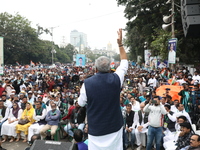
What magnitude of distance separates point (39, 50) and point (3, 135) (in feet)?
147

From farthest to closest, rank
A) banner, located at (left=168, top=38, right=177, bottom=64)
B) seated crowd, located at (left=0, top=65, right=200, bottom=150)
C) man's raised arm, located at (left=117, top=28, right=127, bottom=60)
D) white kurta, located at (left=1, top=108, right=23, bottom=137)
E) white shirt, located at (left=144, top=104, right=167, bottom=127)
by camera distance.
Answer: banner, located at (left=168, top=38, right=177, bottom=64) → white kurta, located at (left=1, top=108, right=23, bottom=137) → seated crowd, located at (left=0, top=65, right=200, bottom=150) → white shirt, located at (left=144, top=104, right=167, bottom=127) → man's raised arm, located at (left=117, top=28, right=127, bottom=60)

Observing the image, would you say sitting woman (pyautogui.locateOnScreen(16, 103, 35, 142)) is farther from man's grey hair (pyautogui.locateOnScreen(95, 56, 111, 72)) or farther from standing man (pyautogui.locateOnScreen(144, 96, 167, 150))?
man's grey hair (pyautogui.locateOnScreen(95, 56, 111, 72))

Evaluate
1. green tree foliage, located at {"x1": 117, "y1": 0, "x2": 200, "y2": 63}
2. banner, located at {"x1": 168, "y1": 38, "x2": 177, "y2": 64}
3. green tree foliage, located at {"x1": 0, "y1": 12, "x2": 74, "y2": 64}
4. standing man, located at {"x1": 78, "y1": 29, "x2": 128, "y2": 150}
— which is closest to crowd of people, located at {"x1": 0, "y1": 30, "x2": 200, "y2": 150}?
standing man, located at {"x1": 78, "y1": 29, "x2": 128, "y2": 150}

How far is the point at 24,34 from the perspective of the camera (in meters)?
45.8

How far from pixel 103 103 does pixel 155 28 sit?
1944 centimetres

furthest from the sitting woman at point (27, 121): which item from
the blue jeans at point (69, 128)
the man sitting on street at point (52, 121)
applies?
the blue jeans at point (69, 128)

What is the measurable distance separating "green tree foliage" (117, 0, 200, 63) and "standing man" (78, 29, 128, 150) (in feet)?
46.1

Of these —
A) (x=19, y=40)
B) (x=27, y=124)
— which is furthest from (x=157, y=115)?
(x=19, y=40)

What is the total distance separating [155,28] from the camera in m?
19.8

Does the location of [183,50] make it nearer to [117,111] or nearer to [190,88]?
[190,88]

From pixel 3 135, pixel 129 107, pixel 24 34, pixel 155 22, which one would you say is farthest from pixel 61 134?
pixel 24 34

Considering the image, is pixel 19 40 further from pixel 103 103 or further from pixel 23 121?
pixel 103 103

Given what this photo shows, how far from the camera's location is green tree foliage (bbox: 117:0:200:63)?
16.1 meters

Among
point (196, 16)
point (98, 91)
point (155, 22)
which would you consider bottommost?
point (98, 91)
